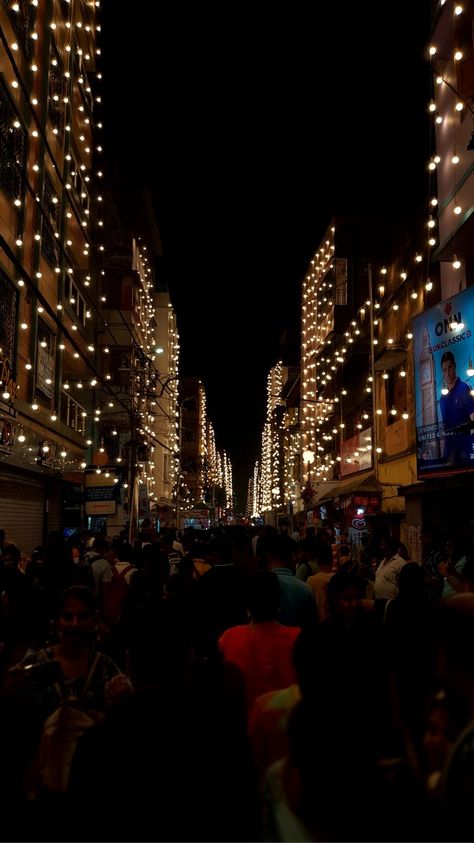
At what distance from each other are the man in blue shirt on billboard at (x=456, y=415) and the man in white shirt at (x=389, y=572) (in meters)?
6.44

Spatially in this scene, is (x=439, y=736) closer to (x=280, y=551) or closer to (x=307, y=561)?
(x=280, y=551)

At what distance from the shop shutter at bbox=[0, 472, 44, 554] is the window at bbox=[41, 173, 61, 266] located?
303 inches

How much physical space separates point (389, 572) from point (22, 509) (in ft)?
51.0

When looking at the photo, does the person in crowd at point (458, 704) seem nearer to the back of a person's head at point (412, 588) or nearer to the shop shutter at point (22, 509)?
the back of a person's head at point (412, 588)

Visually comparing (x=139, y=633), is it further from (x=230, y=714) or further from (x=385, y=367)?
(x=385, y=367)

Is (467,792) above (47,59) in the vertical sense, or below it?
below

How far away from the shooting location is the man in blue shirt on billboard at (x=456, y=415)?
1600cm

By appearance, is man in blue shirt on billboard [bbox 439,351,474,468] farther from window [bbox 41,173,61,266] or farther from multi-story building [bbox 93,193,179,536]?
window [bbox 41,173,61,266]

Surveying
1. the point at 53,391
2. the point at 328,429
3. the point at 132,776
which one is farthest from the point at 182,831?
the point at 328,429

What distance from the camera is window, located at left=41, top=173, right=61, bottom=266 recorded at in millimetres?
23312

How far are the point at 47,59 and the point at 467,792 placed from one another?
2525 cm

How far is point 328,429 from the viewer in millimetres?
47156

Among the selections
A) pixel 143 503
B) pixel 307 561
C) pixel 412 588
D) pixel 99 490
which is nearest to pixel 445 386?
pixel 307 561

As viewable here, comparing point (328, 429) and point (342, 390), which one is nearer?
point (342, 390)
